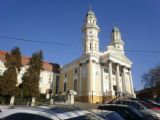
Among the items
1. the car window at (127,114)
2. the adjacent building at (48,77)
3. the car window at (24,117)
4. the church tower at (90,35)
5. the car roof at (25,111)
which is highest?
the church tower at (90,35)

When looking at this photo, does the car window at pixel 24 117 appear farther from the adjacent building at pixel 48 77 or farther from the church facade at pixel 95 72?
the adjacent building at pixel 48 77

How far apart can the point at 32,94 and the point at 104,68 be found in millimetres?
23394

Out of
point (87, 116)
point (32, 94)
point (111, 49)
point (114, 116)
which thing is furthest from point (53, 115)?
→ point (111, 49)

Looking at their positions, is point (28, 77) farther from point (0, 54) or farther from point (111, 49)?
point (111, 49)

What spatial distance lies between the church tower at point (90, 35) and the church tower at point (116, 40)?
9.02 meters

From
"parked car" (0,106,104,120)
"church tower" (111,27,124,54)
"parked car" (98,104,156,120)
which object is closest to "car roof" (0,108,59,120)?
"parked car" (0,106,104,120)

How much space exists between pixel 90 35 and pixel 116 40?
12736 mm

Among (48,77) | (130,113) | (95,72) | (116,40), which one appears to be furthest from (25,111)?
(116,40)

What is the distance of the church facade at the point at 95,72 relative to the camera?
5241 cm

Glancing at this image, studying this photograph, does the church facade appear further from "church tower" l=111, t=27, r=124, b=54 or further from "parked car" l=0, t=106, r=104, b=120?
"parked car" l=0, t=106, r=104, b=120

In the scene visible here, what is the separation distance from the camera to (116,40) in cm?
6969

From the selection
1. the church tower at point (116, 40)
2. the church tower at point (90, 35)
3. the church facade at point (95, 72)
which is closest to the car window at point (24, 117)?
the church facade at point (95, 72)

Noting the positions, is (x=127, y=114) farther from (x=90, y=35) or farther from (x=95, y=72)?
(x=90, y=35)

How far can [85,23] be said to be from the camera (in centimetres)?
6419
